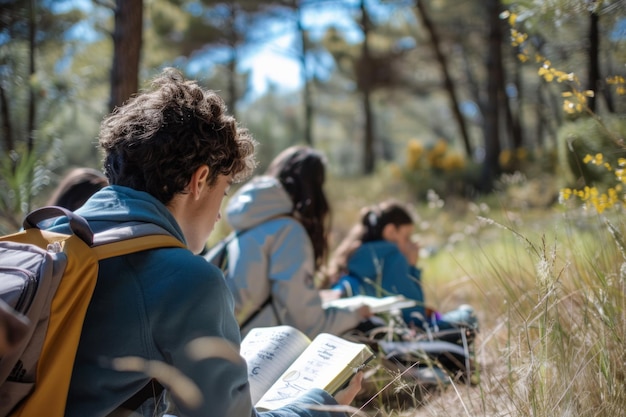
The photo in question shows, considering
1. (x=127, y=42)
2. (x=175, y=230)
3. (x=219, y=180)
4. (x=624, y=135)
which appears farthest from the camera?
(x=127, y=42)

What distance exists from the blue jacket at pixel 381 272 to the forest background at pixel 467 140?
1.16 ft

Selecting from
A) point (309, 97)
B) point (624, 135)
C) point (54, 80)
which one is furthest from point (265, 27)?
point (624, 135)

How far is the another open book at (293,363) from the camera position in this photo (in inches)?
64.0

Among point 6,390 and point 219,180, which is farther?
point 219,180

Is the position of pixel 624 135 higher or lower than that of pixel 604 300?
higher

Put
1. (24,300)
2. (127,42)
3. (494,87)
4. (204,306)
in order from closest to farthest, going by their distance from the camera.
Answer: (24,300)
(204,306)
(127,42)
(494,87)

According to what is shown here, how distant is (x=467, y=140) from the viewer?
51.8ft

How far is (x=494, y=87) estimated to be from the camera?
11.6m

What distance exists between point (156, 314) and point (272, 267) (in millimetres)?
1603

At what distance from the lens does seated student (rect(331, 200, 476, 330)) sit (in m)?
3.34

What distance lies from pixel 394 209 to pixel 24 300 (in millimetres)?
2843

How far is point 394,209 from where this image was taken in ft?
12.4

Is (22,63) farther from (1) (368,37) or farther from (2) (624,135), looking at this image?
(1) (368,37)

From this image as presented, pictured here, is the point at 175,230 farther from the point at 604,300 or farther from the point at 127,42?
the point at 127,42
